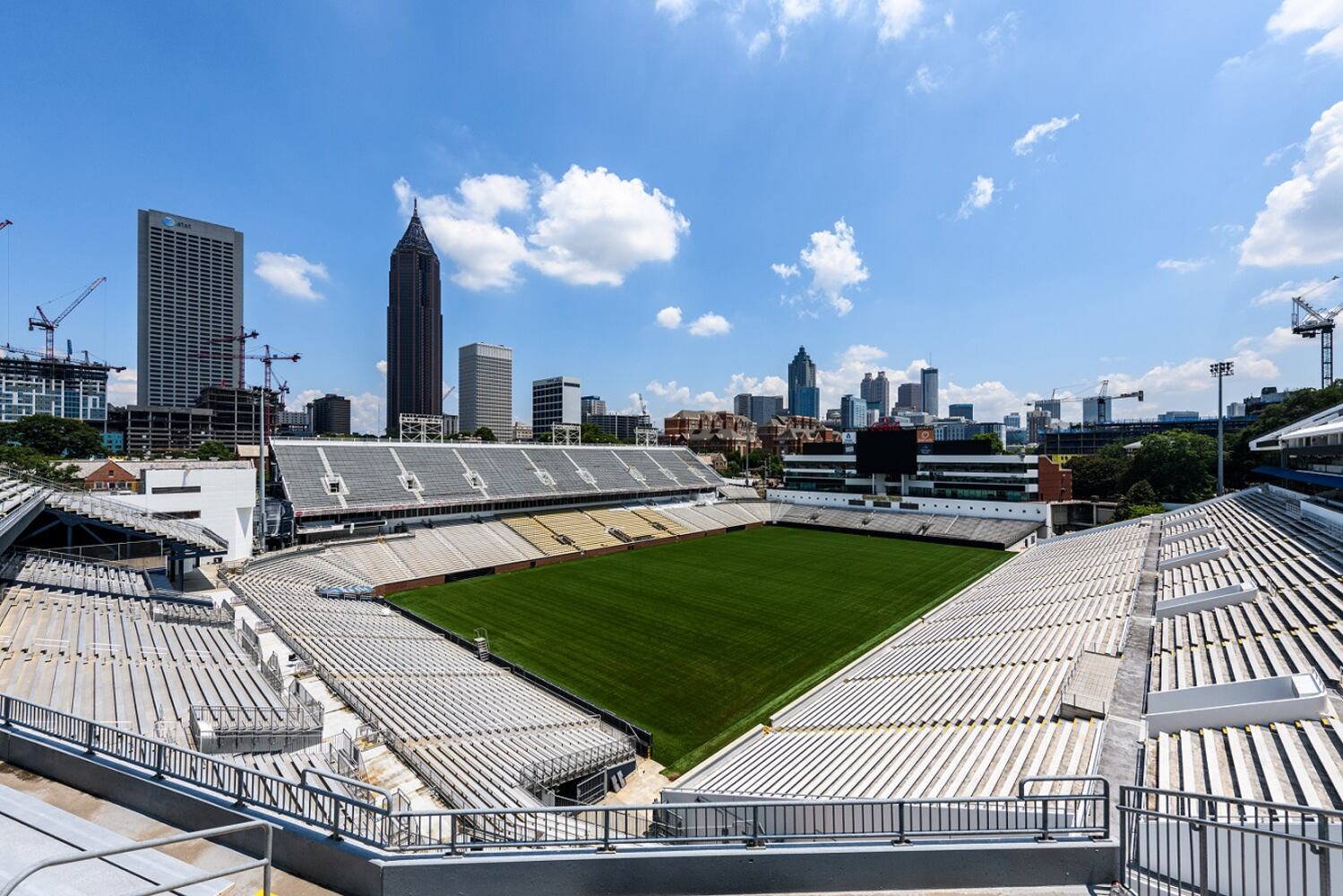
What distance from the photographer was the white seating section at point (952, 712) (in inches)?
368

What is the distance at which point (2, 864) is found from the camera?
4340mm

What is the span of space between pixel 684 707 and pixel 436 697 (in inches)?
290

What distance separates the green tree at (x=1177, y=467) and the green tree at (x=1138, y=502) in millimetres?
1508

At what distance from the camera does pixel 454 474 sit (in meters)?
43.9

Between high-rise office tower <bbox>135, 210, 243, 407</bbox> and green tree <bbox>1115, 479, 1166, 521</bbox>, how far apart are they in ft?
689

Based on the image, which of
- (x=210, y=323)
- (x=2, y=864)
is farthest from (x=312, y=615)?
(x=210, y=323)

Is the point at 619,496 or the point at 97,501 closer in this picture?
the point at 97,501

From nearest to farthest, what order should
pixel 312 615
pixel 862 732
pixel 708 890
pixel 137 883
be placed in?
pixel 137 883 < pixel 708 890 < pixel 862 732 < pixel 312 615

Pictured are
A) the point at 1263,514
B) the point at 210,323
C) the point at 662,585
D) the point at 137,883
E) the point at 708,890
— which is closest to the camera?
the point at 137,883

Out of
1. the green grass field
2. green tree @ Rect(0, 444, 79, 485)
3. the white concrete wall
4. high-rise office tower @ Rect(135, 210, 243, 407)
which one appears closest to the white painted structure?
the white concrete wall

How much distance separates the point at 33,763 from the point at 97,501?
988 inches

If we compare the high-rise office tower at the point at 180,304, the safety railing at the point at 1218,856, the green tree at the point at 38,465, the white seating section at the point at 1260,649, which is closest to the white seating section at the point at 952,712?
the white seating section at the point at 1260,649

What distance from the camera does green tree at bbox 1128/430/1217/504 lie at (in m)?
48.5

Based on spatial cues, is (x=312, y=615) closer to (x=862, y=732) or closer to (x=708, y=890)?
(x=862, y=732)
